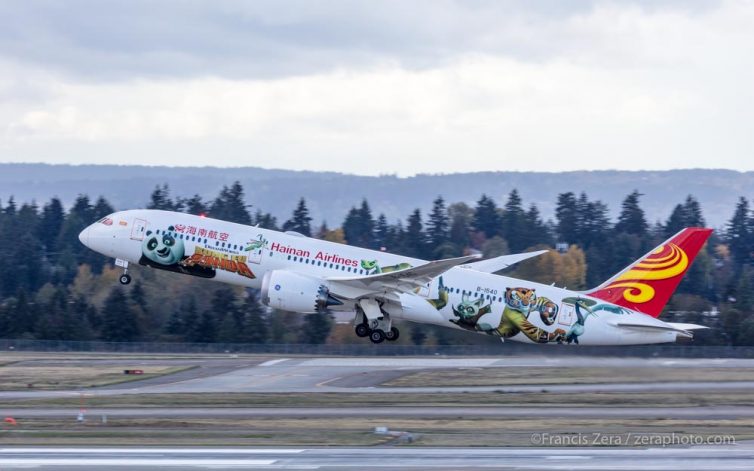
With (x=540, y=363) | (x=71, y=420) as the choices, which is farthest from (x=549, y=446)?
(x=540, y=363)

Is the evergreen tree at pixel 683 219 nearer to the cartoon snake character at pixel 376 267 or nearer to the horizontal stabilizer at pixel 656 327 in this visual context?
the horizontal stabilizer at pixel 656 327

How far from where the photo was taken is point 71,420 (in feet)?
126

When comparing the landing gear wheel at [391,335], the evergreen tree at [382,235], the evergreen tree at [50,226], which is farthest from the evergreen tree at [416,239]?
the landing gear wheel at [391,335]

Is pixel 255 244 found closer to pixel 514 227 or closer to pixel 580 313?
pixel 580 313

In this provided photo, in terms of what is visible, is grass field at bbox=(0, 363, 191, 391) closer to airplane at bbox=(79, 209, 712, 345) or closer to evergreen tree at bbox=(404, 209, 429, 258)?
airplane at bbox=(79, 209, 712, 345)

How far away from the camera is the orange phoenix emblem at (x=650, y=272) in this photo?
51.0 metres

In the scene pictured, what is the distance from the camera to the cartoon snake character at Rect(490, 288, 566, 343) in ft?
Answer: 163

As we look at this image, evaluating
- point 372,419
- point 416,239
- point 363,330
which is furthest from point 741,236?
point 372,419

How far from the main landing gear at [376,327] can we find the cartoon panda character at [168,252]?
6.71 metres

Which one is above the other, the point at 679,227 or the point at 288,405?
the point at 679,227

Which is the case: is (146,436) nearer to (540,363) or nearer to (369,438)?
(369,438)

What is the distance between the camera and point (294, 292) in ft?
156

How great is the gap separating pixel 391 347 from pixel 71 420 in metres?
36.5

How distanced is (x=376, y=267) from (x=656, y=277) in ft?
41.2
